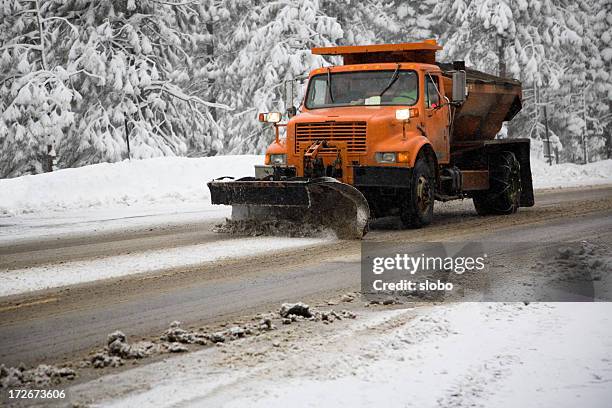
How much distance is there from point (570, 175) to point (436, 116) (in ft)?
48.2

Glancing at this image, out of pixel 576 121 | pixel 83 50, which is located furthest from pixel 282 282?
pixel 576 121

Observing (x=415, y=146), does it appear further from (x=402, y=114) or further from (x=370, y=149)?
(x=370, y=149)

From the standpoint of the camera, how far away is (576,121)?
1844 inches

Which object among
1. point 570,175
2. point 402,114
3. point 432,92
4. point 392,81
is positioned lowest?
point 570,175

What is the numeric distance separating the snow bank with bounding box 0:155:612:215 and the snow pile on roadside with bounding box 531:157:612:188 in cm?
5

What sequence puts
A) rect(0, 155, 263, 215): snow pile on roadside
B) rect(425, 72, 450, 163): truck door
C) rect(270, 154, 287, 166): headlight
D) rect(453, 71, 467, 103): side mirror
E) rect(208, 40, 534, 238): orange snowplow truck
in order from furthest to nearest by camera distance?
rect(0, 155, 263, 215): snow pile on roadside < rect(425, 72, 450, 163): truck door < rect(453, 71, 467, 103): side mirror < rect(270, 154, 287, 166): headlight < rect(208, 40, 534, 238): orange snowplow truck

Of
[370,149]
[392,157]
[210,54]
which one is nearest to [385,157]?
[392,157]

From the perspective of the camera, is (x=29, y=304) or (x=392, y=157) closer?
(x=29, y=304)

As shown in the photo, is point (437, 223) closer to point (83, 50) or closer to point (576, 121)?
point (83, 50)

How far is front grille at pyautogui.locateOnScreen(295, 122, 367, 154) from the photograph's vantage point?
11.6 meters

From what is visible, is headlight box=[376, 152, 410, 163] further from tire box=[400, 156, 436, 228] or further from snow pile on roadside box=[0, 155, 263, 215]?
snow pile on roadside box=[0, 155, 263, 215]

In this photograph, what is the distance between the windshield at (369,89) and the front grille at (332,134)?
857 mm

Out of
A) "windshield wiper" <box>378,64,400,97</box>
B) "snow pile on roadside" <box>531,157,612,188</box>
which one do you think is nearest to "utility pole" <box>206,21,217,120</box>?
"snow pile on roadside" <box>531,157,612,188</box>

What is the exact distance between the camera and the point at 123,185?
19.5m
